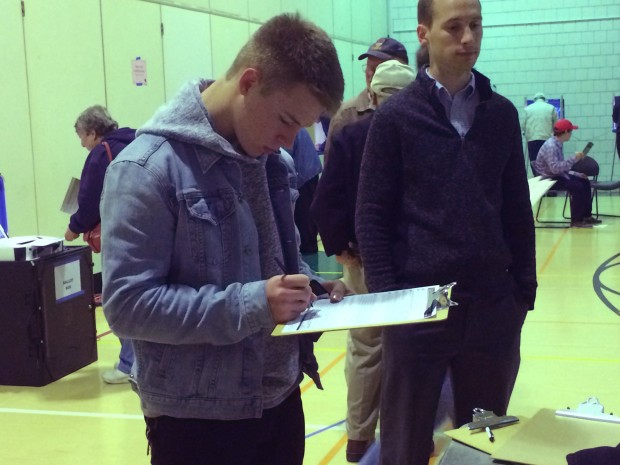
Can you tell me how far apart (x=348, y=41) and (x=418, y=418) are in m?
11.9

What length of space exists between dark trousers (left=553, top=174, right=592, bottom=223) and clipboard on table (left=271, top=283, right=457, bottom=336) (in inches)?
375

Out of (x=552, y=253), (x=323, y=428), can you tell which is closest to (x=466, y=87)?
(x=323, y=428)

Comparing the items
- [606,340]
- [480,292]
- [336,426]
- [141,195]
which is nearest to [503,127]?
[480,292]

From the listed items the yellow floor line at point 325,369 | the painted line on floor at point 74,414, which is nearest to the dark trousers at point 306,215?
the yellow floor line at point 325,369

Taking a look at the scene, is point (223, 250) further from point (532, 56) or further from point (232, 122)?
point (532, 56)

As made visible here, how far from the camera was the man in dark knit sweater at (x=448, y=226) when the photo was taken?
2.25 m

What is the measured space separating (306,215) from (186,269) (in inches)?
266

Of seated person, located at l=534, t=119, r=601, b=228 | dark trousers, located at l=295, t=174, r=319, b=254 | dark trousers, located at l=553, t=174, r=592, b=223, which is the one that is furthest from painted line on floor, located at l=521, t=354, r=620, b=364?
dark trousers, located at l=553, t=174, r=592, b=223

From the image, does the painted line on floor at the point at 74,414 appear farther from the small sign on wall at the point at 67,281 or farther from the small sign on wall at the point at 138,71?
the small sign on wall at the point at 138,71

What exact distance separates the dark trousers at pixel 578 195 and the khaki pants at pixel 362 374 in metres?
7.94

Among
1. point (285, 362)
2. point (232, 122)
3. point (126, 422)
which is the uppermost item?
point (232, 122)

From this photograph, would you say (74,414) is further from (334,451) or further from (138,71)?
(138,71)

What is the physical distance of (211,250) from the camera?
1.51 meters

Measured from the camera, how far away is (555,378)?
462 centimetres
